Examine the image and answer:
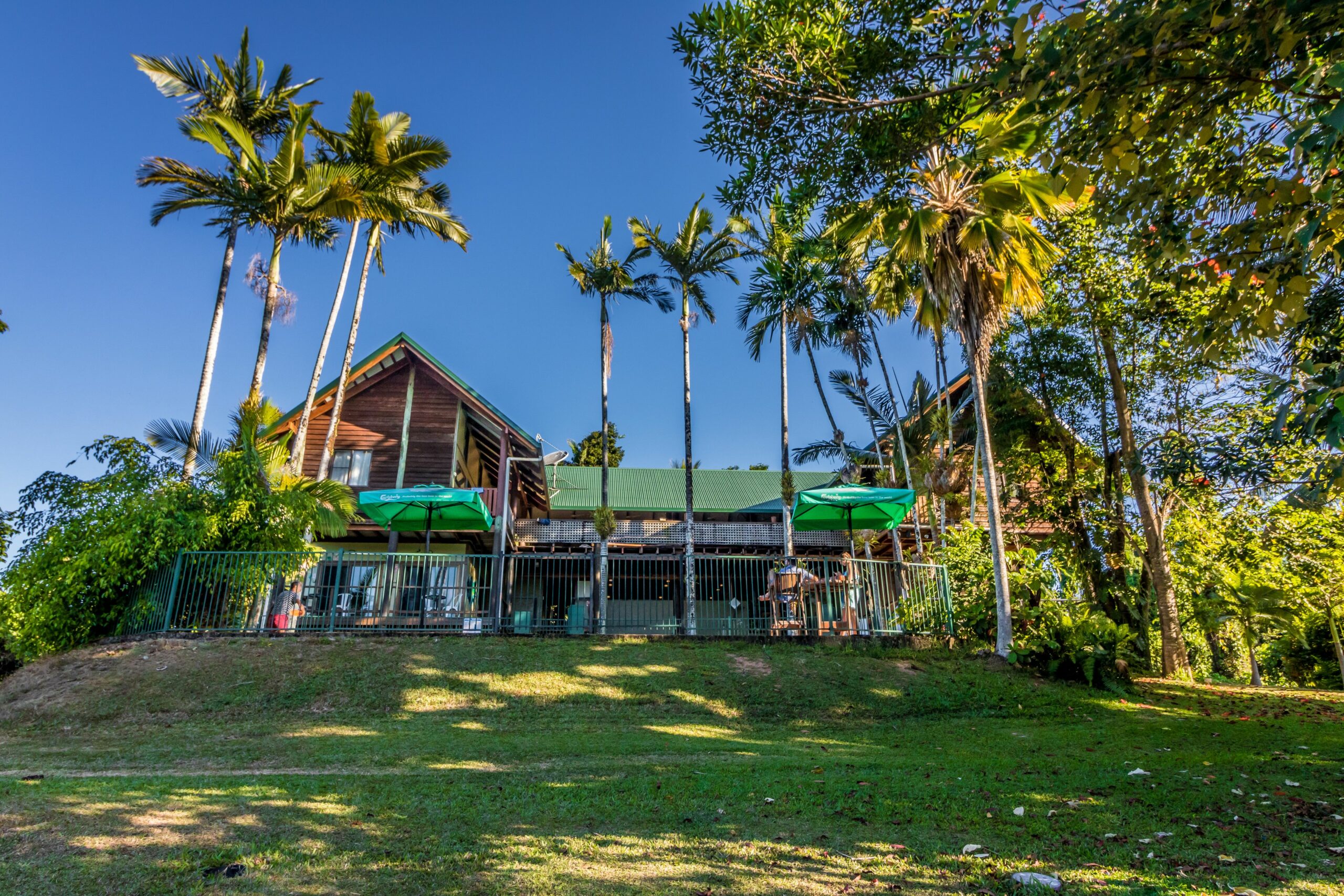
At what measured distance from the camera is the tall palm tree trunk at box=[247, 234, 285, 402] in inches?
619

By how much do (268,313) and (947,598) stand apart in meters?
16.0

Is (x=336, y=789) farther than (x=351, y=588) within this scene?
No

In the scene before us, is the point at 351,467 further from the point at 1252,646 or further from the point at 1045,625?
the point at 1252,646

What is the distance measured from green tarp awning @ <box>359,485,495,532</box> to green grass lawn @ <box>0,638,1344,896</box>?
121 inches

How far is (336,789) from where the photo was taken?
5621 millimetres

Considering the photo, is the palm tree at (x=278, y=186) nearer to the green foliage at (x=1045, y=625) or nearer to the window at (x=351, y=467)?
the window at (x=351, y=467)

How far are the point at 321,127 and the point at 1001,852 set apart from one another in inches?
809

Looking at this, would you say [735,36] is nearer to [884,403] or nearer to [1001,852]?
[1001,852]

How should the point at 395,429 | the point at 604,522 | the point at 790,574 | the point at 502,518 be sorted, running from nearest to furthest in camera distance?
the point at 790,574, the point at 502,518, the point at 395,429, the point at 604,522

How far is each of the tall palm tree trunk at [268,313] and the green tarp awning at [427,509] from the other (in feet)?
11.4

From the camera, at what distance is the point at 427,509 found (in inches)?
573

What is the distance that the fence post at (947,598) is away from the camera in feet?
42.5

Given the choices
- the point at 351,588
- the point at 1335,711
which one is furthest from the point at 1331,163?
the point at 351,588

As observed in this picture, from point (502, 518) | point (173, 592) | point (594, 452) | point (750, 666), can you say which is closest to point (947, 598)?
point (750, 666)
